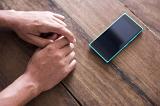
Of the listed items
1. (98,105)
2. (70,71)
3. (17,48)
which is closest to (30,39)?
(17,48)

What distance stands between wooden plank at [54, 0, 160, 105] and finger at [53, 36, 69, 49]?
0.07 m

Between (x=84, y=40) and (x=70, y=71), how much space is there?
0.39 ft

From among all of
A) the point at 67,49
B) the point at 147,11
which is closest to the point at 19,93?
the point at 67,49

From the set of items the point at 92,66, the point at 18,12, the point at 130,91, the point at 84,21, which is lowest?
the point at 130,91

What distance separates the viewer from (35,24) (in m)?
0.90

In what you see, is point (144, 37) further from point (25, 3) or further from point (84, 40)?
point (25, 3)

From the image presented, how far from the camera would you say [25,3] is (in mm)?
980

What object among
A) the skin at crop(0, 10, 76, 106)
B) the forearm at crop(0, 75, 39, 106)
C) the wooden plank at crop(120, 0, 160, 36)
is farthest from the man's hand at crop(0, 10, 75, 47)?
the wooden plank at crop(120, 0, 160, 36)

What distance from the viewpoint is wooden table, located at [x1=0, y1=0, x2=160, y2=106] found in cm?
85

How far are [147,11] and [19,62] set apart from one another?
1.53ft

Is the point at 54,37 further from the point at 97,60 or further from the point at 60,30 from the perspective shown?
the point at 97,60

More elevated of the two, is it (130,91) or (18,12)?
(18,12)

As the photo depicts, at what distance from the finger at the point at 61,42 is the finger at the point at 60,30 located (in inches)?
0.7

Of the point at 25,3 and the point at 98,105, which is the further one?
the point at 25,3
